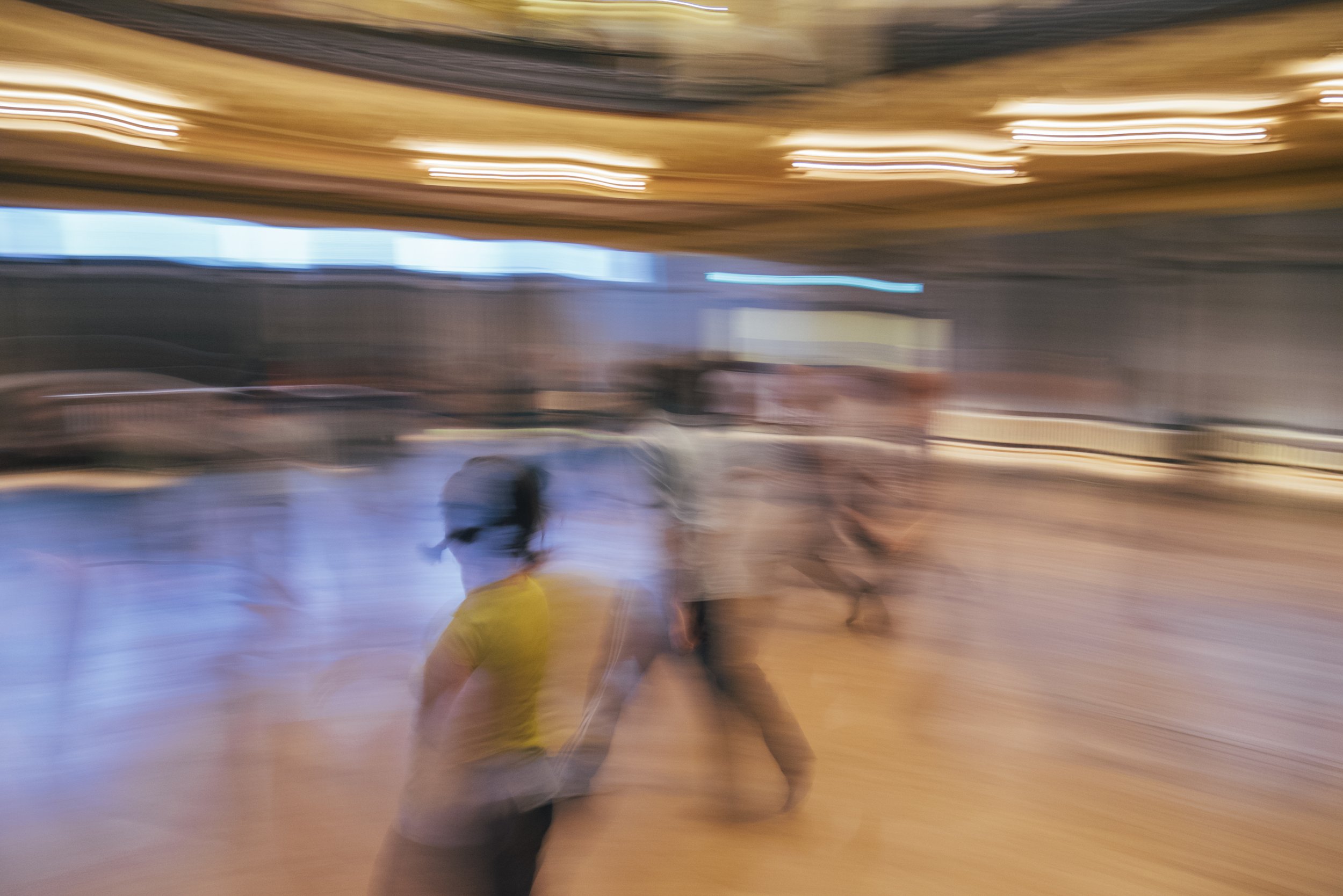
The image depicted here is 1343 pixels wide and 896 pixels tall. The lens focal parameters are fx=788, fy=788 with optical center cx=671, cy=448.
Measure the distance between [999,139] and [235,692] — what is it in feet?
19.2

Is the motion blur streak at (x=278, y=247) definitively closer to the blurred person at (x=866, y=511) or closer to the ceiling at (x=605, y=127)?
the ceiling at (x=605, y=127)

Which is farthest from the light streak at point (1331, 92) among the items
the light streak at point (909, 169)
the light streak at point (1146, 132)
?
the light streak at point (909, 169)

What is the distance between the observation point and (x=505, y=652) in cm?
119

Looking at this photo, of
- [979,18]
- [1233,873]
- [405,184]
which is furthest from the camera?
[405,184]

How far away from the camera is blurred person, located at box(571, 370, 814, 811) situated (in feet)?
6.67

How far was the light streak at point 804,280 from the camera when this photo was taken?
203 inches

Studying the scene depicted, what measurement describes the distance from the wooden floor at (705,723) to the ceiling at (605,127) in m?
1.79

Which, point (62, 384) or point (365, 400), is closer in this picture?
point (62, 384)

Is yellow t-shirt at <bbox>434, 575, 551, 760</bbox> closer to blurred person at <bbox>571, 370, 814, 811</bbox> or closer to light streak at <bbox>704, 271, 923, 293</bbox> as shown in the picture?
blurred person at <bbox>571, 370, 814, 811</bbox>

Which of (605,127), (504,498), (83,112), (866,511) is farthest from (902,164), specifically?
(504,498)

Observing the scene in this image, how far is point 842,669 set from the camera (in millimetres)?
3414

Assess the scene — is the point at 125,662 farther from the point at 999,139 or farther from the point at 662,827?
the point at 999,139

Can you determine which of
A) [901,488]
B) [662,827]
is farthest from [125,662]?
[901,488]

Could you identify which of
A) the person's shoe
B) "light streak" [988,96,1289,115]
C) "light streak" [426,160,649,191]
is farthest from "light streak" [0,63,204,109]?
"light streak" [988,96,1289,115]
